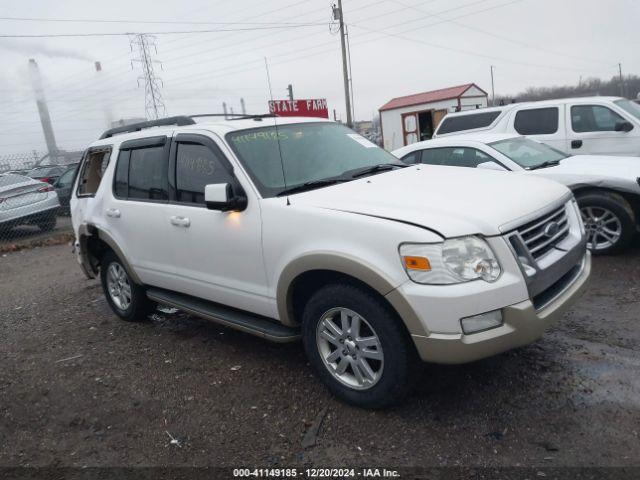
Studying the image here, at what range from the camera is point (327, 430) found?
314cm

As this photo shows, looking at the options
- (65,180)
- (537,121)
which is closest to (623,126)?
(537,121)

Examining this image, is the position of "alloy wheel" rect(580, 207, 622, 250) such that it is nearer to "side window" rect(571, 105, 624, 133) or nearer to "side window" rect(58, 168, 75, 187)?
"side window" rect(571, 105, 624, 133)

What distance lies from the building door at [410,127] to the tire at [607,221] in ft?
52.2

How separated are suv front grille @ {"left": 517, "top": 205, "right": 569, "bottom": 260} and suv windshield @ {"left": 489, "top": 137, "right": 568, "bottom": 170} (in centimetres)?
301

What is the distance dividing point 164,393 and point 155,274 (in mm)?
1183

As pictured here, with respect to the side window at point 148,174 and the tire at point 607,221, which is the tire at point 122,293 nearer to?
the side window at point 148,174

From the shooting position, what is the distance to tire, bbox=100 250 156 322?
16.9 ft

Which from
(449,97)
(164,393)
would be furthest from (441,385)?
(449,97)

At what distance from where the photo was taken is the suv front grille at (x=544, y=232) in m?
2.99

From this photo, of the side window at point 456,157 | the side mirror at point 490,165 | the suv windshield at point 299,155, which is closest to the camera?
the suv windshield at point 299,155

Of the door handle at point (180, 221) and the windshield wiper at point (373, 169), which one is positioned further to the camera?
the door handle at point (180, 221)

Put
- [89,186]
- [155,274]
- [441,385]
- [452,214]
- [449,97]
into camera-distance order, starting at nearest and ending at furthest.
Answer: [452,214]
[441,385]
[155,274]
[89,186]
[449,97]

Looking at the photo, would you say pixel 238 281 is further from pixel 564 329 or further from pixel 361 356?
pixel 564 329

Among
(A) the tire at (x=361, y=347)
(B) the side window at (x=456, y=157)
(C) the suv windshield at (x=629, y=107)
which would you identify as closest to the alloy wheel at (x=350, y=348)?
(A) the tire at (x=361, y=347)
